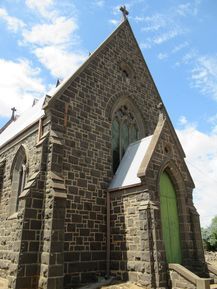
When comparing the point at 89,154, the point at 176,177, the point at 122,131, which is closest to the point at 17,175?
the point at 89,154

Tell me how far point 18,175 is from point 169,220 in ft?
25.5

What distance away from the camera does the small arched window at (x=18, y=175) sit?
13617 mm

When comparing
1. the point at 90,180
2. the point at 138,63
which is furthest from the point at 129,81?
the point at 90,180

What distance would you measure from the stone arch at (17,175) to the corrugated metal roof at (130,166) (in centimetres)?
449

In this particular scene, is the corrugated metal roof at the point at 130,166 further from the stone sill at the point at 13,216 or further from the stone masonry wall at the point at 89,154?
the stone sill at the point at 13,216

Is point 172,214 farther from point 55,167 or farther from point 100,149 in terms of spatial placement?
point 55,167

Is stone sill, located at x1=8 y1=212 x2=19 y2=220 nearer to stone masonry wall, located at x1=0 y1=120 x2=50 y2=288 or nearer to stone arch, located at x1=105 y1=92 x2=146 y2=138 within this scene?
stone masonry wall, located at x1=0 y1=120 x2=50 y2=288

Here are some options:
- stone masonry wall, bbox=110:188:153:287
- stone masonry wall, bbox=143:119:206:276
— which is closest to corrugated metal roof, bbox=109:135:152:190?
stone masonry wall, bbox=110:188:153:287

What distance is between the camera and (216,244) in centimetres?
3547

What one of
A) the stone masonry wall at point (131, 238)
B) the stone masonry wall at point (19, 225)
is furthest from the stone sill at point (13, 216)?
the stone masonry wall at point (131, 238)

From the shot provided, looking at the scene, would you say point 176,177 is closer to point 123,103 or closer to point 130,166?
point 130,166

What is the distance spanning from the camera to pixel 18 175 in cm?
1416

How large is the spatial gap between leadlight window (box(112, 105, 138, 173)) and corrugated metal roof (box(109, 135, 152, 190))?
0.57 metres

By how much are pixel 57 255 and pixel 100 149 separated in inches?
217
